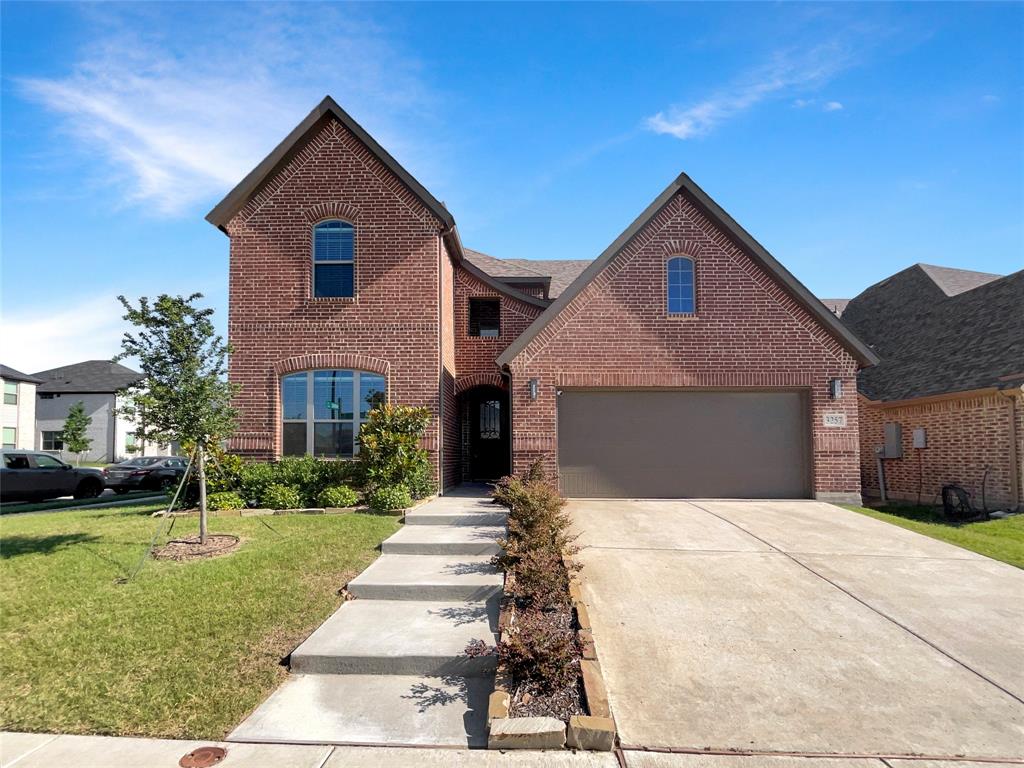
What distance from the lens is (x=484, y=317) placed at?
1631 cm

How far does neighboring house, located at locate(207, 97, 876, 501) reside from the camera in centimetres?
1300

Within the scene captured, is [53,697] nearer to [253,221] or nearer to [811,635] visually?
[811,635]

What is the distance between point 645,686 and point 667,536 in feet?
15.5

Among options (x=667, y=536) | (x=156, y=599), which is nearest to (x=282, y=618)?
(x=156, y=599)

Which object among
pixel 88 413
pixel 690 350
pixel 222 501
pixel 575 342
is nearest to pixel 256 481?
pixel 222 501

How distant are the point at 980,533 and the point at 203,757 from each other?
12.4 metres

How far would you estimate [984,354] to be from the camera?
14.4 m

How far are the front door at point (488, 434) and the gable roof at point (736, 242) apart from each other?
12.6ft

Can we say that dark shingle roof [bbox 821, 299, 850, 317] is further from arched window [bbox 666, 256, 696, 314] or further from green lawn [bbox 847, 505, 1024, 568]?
arched window [bbox 666, 256, 696, 314]

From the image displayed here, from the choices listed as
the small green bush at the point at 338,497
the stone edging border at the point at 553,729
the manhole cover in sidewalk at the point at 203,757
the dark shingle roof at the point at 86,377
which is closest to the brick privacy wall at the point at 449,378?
the small green bush at the point at 338,497

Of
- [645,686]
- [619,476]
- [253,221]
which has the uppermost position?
[253,221]

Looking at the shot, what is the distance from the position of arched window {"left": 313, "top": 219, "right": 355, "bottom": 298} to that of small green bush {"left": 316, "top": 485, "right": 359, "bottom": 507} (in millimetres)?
4280

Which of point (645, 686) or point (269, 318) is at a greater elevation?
point (269, 318)

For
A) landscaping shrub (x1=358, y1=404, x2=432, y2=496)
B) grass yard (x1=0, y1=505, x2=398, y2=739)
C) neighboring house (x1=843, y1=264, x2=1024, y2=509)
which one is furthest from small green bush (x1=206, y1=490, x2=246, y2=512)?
neighboring house (x1=843, y1=264, x2=1024, y2=509)
